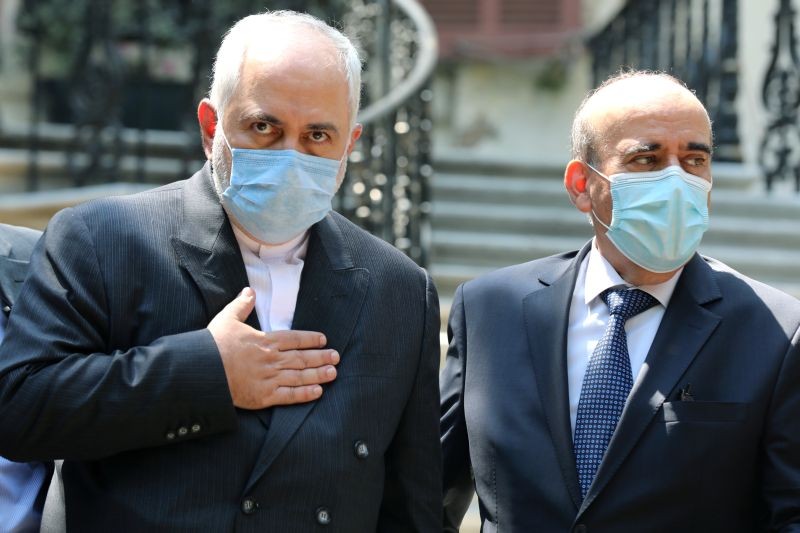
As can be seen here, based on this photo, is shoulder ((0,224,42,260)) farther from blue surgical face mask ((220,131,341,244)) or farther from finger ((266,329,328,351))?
finger ((266,329,328,351))

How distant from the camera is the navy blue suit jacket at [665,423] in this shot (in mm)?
2637

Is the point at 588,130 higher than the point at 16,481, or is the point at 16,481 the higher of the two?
the point at 588,130

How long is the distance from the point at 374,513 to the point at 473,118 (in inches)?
339

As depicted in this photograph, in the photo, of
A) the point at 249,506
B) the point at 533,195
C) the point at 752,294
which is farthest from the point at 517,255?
the point at 249,506

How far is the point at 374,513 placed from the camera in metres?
2.58

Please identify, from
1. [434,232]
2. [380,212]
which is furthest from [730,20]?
[380,212]

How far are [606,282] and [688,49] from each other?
19.4ft

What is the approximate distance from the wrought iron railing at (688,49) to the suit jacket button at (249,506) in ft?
17.8

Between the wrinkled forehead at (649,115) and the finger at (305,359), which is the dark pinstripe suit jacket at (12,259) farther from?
the wrinkled forehead at (649,115)

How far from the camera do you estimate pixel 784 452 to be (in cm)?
261

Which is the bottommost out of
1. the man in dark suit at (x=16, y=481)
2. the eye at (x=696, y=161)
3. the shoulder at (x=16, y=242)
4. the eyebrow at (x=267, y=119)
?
the man in dark suit at (x=16, y=481)

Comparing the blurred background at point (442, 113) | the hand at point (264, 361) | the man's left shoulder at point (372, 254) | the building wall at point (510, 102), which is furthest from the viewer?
the building wall at point (510, 102)

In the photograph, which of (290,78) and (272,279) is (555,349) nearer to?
(272,279)

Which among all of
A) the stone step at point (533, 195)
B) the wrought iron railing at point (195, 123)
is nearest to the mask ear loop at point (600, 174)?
the wrought iron railing at point (195, 123)
